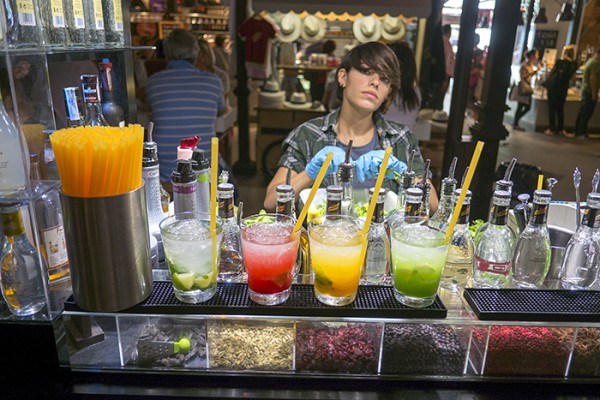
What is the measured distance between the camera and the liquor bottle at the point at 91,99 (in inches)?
50.6

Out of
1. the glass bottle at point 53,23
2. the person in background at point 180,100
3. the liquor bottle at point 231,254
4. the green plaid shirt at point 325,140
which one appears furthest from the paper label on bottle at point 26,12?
the person in background at point 180,100

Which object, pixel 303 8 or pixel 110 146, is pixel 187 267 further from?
pixel 303 8

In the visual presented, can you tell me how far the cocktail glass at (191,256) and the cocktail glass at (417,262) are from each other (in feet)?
1.33

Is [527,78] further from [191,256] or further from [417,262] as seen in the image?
[191,256]

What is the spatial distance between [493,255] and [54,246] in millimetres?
1077

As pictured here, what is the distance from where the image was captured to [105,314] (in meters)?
1.06

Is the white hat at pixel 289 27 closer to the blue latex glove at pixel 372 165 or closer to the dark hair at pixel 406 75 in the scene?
the dark hair at pixel 406 75

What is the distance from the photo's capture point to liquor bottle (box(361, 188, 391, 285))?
120 cm

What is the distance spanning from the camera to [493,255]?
1221 mm

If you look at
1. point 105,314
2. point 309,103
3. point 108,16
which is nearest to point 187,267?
point 105,314

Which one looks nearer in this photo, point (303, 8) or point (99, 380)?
point (99, 380)

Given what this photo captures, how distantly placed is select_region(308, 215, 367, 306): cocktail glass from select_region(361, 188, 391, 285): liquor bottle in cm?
10

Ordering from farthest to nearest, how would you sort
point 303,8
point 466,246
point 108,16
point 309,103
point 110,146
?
point 309,103, point 303,8, point 108,16, point 466,246, point 110,146

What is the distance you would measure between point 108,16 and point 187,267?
38.6 inches
